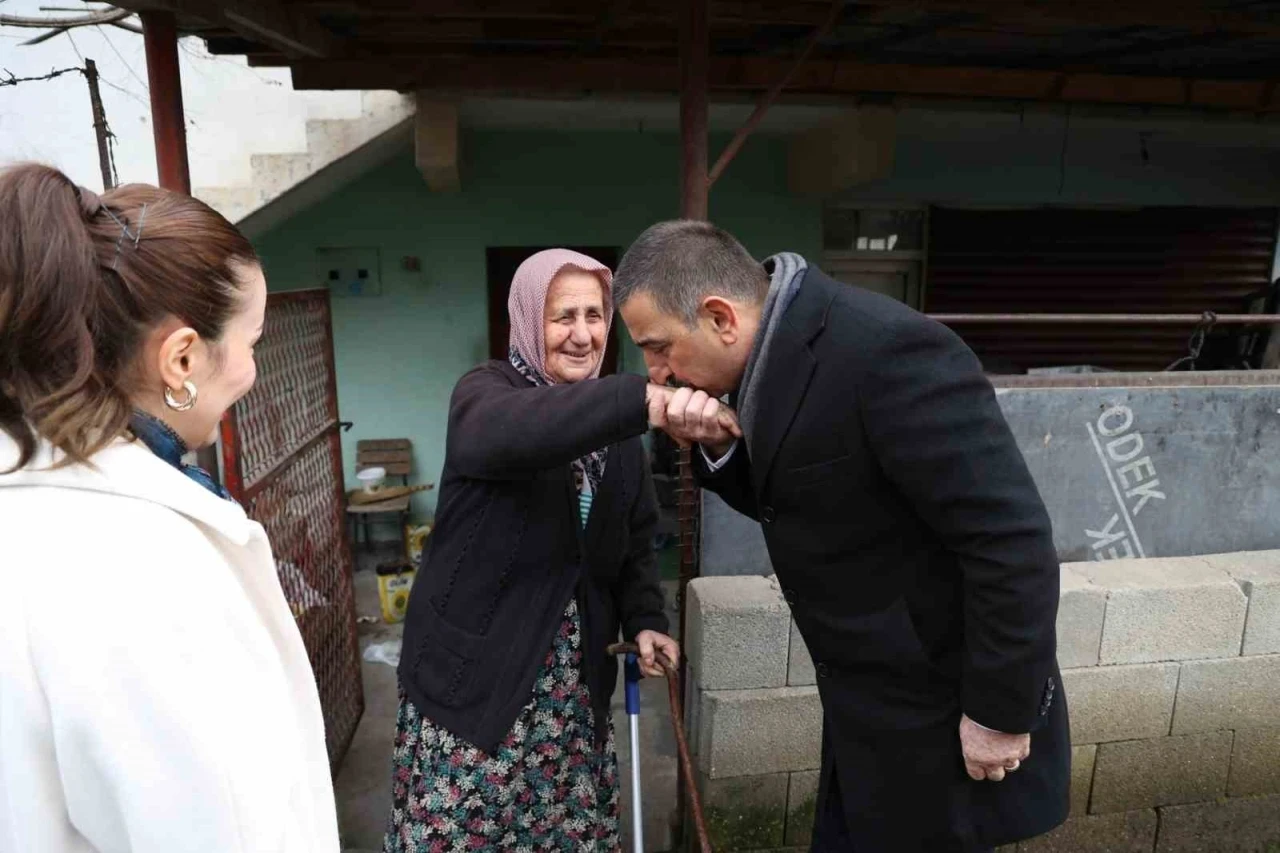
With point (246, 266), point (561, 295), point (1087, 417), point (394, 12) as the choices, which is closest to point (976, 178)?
point (1087, 417)

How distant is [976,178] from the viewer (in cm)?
636

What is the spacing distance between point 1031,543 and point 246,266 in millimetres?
1267

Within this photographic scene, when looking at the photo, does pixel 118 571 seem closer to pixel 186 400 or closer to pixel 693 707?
pixel 186 400

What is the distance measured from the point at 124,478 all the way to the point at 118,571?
0.33 ft

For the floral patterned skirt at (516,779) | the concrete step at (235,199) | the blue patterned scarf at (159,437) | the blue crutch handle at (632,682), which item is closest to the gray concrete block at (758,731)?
the blue crutch handle at (632,682)

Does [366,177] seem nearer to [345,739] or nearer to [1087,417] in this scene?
[345,739]

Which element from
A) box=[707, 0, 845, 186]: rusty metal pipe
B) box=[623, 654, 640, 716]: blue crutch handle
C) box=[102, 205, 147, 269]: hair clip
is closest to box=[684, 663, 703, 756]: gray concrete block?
box=[623, 654, 640, 716]: blue crutch handle

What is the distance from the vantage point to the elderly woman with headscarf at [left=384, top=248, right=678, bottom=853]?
1.88 m

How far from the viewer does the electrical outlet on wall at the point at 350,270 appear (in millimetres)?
5770

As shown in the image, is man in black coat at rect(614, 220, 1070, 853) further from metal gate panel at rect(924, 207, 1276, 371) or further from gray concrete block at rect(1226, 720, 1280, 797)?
metal gate panel at rect(924, 207, 1276, 371)

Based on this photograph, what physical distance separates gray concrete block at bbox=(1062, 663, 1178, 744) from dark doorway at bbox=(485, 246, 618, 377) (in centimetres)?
379

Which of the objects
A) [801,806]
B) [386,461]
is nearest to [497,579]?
[801,806]

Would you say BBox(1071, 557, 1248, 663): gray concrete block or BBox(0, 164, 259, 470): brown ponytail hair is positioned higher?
BBox(0, 164, 259, 470): brown ponytail hair

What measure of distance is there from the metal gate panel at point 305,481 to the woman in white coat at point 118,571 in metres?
1.52
